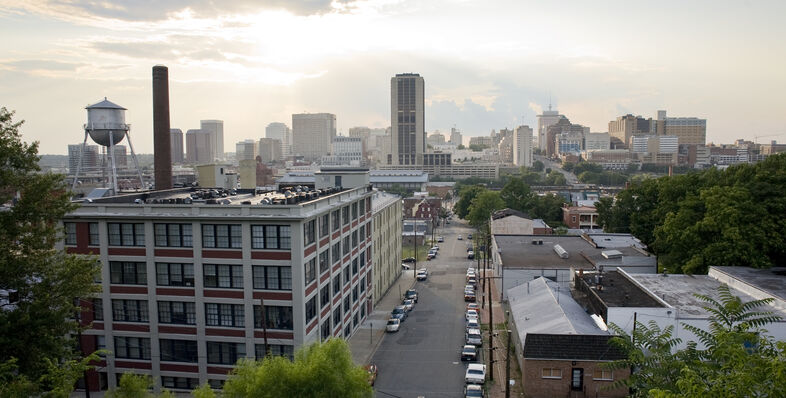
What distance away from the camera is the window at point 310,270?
1308 inches

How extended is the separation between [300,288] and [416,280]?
37233mm

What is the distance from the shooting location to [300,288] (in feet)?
105

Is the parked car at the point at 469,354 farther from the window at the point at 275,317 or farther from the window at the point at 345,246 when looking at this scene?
the window at the point at 275,317

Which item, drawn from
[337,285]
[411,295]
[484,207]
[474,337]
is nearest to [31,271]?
[337,285]

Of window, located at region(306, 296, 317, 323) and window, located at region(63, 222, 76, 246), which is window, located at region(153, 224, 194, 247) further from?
window, located at region(306, 296, 317, 323)

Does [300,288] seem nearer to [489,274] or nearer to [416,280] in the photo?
[416,280]

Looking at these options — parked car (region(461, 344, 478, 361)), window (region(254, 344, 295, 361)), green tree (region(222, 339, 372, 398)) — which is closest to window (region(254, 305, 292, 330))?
window (region(254, 344, 295, 361))

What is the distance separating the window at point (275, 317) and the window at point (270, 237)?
3691 mm

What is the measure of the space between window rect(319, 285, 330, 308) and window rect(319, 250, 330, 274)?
124 cm

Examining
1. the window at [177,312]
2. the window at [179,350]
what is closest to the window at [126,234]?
the window at [177,312]

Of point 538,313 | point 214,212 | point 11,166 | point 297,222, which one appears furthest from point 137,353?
point 538,313

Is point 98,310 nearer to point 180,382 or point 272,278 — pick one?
point 180,382

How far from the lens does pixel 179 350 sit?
33.8 meters

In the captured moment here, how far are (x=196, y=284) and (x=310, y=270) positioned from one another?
6.90 meters
